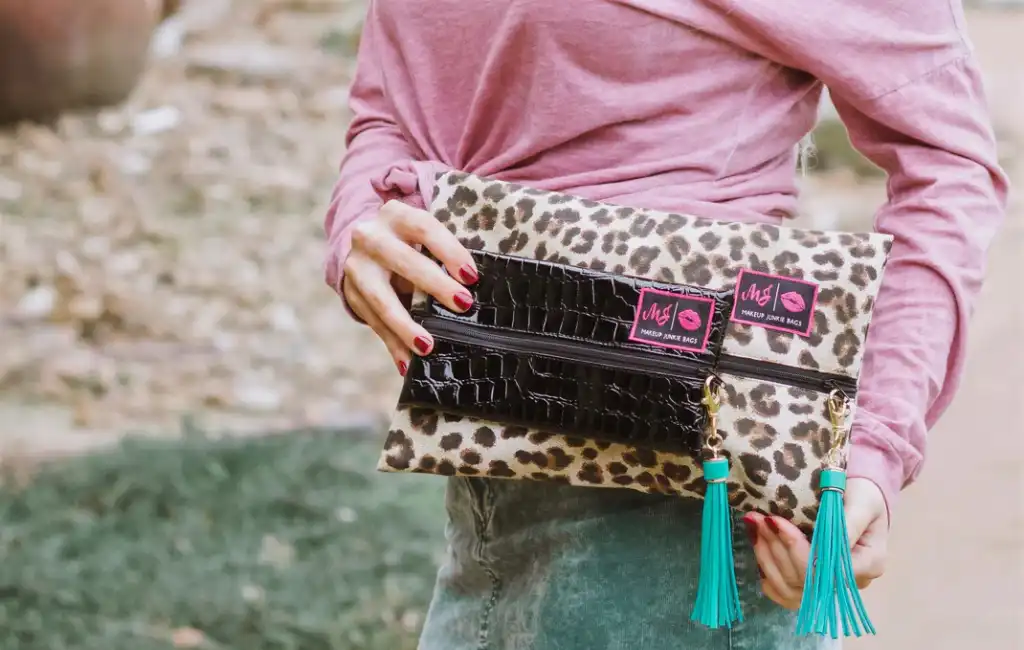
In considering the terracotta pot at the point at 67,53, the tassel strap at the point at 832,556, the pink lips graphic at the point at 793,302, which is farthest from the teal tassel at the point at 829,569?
the terracotta pot at the point at 67,53

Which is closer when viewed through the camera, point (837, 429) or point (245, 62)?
point (837, 429)

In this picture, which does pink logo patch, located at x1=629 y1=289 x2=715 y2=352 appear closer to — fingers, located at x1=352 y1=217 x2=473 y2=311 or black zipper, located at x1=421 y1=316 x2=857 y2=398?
black zipper, located at x1=421 y1=316 x2=857 y2=398

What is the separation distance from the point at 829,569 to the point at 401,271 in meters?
0.35

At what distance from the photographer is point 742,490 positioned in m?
0.79

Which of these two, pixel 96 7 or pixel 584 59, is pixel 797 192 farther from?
pixel 96 7

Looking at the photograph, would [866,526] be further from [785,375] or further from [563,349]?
[563,349]

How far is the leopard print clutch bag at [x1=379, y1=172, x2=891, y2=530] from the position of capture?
779mm

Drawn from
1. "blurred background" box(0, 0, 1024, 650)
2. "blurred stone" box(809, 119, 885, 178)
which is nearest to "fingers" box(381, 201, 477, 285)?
"blurred background" box(0, 0, 1024, 650)

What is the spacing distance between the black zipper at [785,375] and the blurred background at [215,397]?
0.44 metres

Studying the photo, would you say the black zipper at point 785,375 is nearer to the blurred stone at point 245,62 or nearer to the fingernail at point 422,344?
the fingernail at point 422,344

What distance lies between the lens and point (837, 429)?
2.53 feet

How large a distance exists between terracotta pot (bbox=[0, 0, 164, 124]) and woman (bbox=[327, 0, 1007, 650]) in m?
4.28

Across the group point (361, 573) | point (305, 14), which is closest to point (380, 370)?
point (361, 573)

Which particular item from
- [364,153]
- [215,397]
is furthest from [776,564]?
[215,397]
